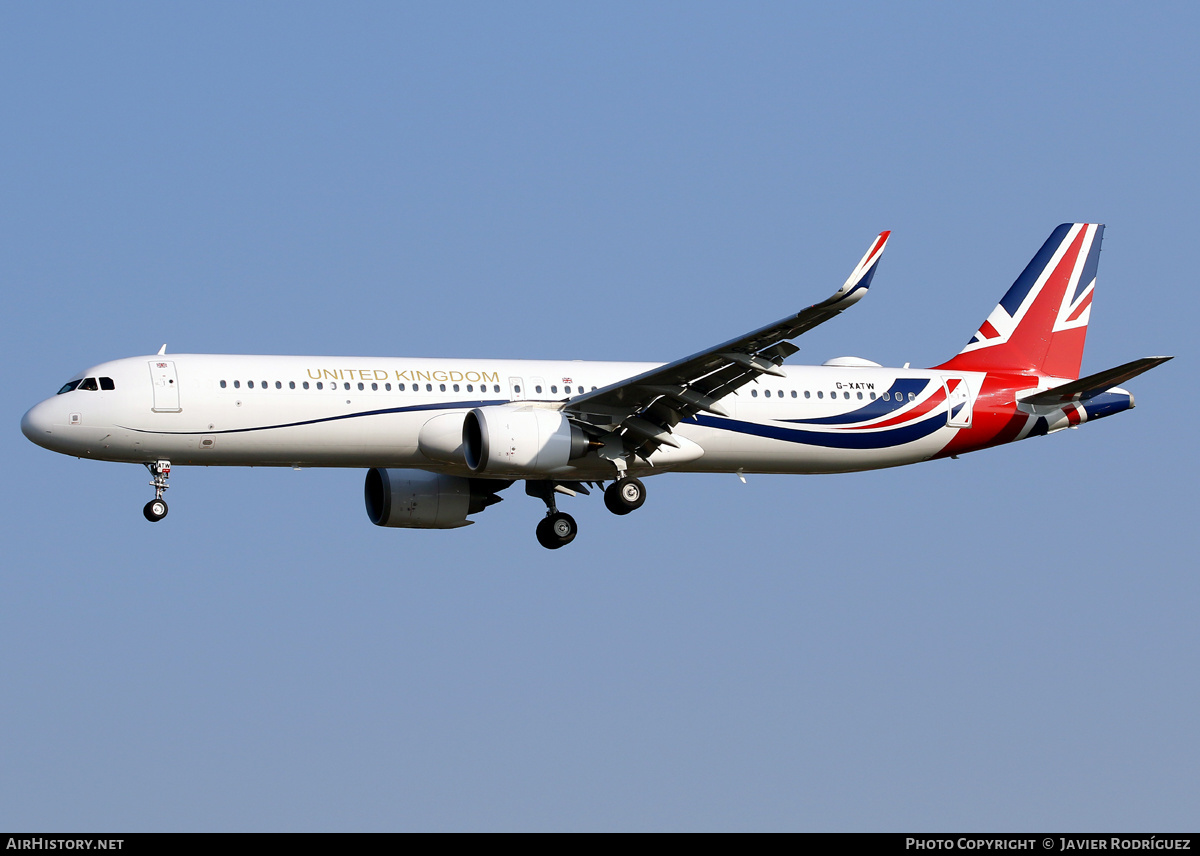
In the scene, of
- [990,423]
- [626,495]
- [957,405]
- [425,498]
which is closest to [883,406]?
[957,405]

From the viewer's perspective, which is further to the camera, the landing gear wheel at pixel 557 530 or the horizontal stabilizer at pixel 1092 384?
the landing gear wheel at pixel 557 530

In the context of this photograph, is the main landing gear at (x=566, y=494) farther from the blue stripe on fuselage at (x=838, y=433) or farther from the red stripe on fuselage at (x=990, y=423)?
the red stripe on fuselage at (x=990, y=423)

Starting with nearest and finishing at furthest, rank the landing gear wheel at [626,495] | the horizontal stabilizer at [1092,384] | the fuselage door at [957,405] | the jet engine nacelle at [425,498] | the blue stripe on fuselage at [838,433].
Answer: the horizontal stabilizer at [1092,384]
the landing gear wheel at [626,495]
the blue stripe on fuselage at [838,433]
the fuselage door at [957,405]
the jet engine nacelle at [425,498]

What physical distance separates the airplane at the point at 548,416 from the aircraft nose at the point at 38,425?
46 millimetres

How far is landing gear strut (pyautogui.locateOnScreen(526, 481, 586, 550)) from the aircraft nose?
38.3ft

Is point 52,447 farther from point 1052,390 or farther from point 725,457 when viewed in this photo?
point 1052,390

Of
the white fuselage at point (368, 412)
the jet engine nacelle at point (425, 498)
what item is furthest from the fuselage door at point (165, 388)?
the jet engine nacelle at point (425, 498)

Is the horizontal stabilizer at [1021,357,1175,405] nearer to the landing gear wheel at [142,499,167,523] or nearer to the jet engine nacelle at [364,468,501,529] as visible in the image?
the jet engine nacelle at [364,468,501,529]

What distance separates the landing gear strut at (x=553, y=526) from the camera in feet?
135
